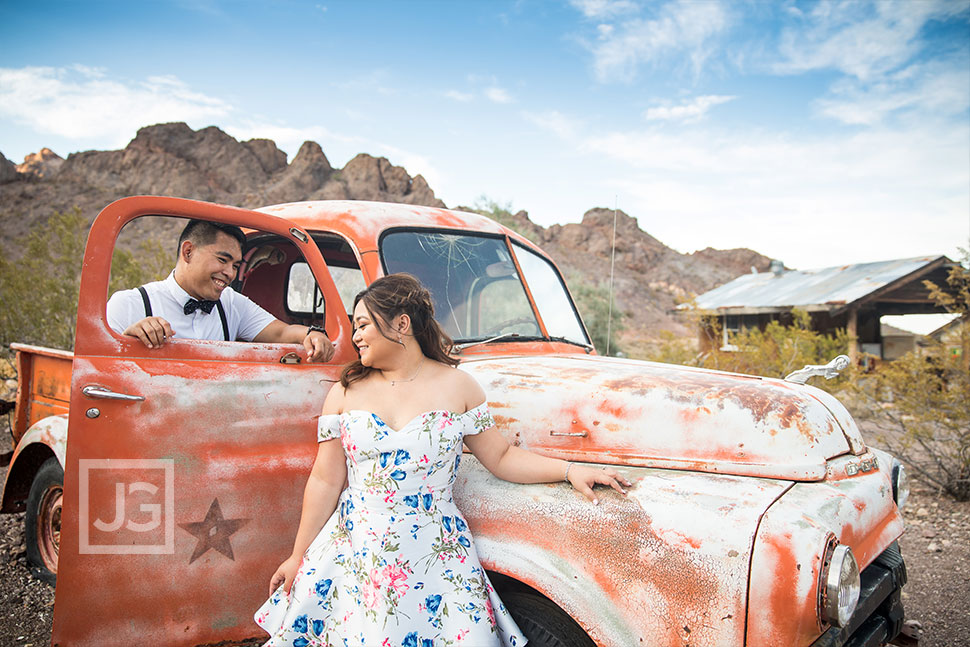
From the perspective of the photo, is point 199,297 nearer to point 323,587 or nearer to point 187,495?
point 187,495

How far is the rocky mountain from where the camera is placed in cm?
3725

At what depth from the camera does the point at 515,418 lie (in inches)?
95.9

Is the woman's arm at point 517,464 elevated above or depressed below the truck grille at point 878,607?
above

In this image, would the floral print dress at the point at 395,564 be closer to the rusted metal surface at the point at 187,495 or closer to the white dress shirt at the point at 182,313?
the rusted metal surface at the point at 187,495

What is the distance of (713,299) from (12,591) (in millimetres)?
19809

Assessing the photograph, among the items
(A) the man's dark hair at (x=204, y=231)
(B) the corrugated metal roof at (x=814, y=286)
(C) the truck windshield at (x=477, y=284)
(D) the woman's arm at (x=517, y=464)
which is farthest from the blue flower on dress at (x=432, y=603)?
(B) the corrugated metal roof at (x=814, y=286)

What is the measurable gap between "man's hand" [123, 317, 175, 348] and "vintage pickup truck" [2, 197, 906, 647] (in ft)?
0.12

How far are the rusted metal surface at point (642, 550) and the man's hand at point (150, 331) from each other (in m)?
1.30

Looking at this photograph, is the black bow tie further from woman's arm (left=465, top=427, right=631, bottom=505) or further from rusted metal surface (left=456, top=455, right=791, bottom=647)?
rusted metal surface (left=456, top=455, right=791, bottom=647)

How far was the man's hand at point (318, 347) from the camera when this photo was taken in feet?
8.32

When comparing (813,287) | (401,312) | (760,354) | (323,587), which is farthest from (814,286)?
(323,587)

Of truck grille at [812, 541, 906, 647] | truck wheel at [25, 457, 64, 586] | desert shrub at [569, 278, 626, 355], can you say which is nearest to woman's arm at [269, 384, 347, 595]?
truck grille at [812, 541, 906, 647]

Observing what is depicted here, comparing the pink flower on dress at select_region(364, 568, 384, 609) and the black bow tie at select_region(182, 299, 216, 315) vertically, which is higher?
the black bow tie at select_region(182, 299, 216, 315)

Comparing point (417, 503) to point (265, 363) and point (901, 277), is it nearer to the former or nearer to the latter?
point (265, 363)
